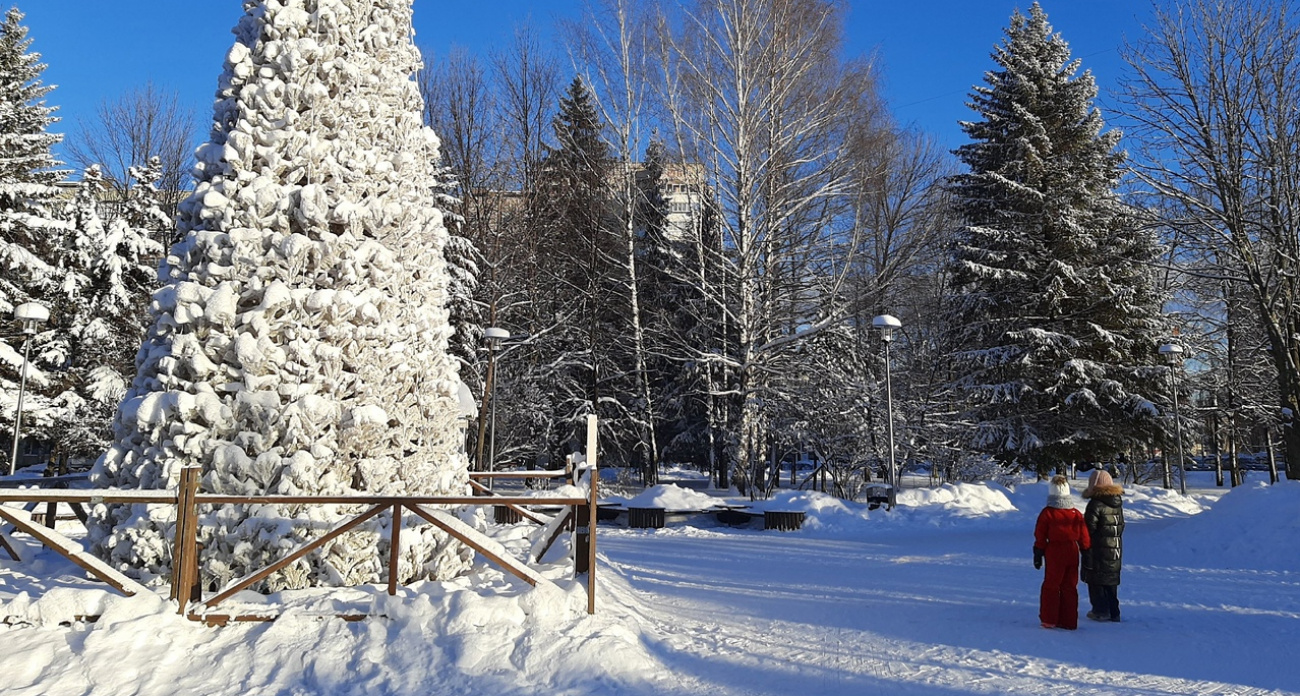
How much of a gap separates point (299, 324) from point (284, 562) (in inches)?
71.4

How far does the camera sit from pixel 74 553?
5.52 metres

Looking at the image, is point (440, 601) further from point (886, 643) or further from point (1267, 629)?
point (1267, 629)

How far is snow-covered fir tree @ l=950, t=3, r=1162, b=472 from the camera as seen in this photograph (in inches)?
998

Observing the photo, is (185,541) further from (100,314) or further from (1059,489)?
(100,314)

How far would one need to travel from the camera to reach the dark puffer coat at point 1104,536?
6980mm

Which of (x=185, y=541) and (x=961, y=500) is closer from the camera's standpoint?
(x=185, y=541)

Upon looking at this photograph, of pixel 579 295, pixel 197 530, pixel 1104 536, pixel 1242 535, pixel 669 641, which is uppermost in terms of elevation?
pixel 579 295

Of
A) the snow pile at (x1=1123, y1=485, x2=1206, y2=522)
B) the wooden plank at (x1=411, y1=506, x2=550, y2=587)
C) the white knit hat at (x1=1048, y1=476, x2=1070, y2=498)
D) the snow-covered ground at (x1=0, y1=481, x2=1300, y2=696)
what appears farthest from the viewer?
the snow pile at (x1=1123, y1=485, x2=1206, y2=522)

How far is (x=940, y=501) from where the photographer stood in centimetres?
1823

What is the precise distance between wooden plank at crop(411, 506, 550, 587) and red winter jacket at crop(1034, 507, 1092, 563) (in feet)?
13.4

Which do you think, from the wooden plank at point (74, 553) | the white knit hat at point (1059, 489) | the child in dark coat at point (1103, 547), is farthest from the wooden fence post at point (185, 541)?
the child in dark coat at point (1103, 547)

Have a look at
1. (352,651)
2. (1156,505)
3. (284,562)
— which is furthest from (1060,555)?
(1156,505)

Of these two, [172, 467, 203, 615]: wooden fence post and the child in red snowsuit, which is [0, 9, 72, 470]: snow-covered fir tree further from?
the child in red snowsuit

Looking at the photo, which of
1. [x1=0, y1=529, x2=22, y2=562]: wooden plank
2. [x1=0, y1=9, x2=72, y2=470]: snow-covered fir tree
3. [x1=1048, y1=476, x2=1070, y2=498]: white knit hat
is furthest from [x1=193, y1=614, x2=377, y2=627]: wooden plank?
[x1=0, y1=9, x2=72, y2=470]: snow-covered fir tree
